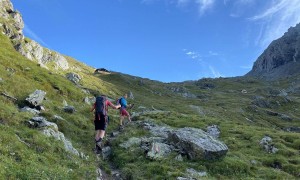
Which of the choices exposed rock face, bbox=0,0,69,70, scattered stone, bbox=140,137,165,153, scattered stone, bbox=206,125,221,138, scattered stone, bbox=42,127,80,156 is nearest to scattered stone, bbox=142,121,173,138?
scattered stone, bbox=140,137,165,153

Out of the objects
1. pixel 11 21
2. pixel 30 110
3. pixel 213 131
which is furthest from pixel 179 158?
pixel 11 21

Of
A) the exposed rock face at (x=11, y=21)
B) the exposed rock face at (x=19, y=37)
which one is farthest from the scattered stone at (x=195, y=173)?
the exposed rock face at (x=11, y=21)

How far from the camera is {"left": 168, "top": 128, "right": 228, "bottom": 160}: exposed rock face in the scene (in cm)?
2761

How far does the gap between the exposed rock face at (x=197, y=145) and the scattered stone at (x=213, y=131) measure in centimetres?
1049

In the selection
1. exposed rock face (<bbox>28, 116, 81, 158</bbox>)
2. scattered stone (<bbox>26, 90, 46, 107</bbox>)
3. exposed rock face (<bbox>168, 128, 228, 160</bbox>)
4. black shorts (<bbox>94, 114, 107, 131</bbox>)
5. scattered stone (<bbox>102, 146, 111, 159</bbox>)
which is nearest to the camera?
exposed rock face (<bbox>28, 116, 81, 158</bbox>)

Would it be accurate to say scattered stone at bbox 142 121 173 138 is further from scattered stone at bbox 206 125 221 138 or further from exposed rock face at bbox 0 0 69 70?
exposed rock face at bbox 0 0 69 70

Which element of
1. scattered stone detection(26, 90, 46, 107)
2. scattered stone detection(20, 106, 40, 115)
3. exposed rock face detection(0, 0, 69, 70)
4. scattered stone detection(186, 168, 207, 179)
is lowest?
scattered stone detection(186, 168, 207, 179)

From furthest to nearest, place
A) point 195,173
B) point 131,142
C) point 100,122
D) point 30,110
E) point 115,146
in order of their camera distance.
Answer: point 131,142 → point 30,110 → point 115,146 → point 100,122 → point 195,173

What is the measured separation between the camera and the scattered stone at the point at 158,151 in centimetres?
2712

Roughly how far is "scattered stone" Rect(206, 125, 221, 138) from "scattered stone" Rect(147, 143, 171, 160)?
41.1 ft

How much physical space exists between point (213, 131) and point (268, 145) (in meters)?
8.25

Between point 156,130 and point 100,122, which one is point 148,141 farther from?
point 100,122

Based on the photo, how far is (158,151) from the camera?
2808 centimetres

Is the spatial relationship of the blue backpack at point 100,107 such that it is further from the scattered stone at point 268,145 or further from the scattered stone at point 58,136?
the scattered stone at point 268,145
